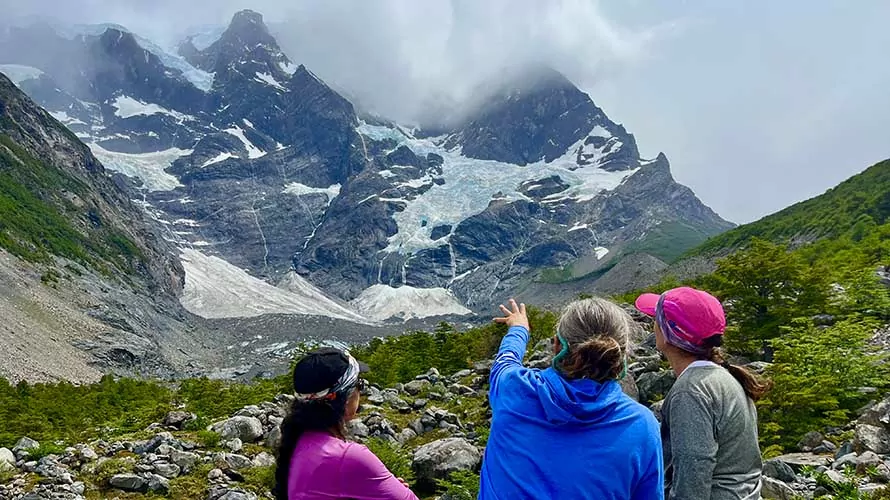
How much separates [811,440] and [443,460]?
555 centimetres

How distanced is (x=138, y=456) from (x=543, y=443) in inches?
374

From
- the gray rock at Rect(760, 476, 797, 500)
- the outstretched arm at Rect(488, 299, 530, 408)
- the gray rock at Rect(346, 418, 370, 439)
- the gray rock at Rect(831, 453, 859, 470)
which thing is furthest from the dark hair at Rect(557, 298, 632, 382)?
the gray rock at Rect(346, 418, 370, 439)

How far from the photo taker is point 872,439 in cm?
730

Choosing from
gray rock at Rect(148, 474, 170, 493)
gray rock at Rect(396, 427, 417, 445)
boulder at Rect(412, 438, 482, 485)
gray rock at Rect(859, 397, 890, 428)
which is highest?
gray rock at Rect(148, 474, 170, 493)

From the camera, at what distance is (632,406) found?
2873 mm

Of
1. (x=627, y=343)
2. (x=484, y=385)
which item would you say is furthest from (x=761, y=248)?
(x=627, y=343)

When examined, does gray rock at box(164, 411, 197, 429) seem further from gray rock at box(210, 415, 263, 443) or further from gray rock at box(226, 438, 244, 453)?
gray rock at box(226, 438, 244, 453)

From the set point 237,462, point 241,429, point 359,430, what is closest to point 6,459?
point 237,462

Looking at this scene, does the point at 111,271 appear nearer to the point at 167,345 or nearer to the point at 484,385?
the point at 167,345

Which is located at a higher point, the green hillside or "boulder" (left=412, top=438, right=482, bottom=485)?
the green hillside

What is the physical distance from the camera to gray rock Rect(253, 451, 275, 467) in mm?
9766

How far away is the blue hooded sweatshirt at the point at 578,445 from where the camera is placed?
2.76 meters

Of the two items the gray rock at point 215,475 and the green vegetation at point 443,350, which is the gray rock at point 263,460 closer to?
the gray rock at point 215,475

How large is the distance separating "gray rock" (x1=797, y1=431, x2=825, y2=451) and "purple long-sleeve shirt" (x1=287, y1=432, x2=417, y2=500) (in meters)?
7.82
